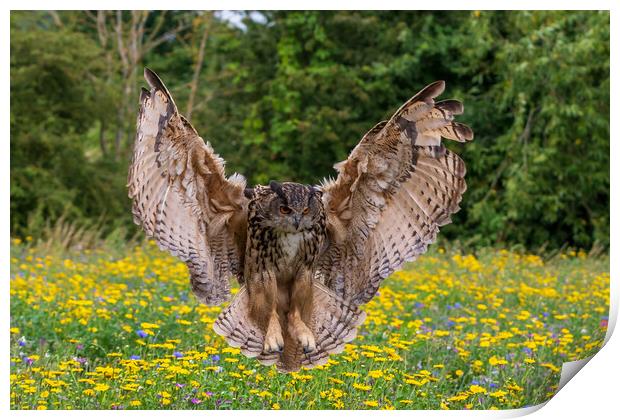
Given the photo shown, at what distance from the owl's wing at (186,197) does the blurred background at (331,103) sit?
17.9ft

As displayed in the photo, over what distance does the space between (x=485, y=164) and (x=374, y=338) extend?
7184mm

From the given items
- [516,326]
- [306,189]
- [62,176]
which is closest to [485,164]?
[62,176]

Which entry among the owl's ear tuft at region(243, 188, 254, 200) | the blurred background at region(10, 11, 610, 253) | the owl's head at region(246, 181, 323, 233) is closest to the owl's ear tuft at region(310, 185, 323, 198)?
the owl's head at region(246, 181, 323, 233)

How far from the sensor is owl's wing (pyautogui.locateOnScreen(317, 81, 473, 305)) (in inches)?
118

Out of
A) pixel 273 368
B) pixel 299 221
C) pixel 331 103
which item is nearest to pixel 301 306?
pixel 299 221

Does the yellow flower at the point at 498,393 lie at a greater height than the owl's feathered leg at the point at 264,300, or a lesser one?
lesser

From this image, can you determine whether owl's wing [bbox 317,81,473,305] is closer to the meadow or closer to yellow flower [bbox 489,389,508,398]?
the meadow

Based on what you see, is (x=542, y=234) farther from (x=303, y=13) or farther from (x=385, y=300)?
(x=385, y=300)

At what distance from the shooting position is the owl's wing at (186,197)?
2.88 metres

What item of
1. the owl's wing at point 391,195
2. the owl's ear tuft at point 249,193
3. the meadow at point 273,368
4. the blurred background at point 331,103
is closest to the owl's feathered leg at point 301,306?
the owl's wing at point 391,195

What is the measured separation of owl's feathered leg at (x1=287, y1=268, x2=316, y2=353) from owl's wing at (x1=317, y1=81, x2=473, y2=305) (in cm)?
20

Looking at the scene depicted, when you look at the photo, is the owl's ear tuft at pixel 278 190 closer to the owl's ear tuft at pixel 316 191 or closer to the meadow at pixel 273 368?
the owl's ear tuft at pixel 316 191

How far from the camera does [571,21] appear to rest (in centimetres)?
1073

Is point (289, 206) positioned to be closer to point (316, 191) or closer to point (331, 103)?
point (316, 191)
